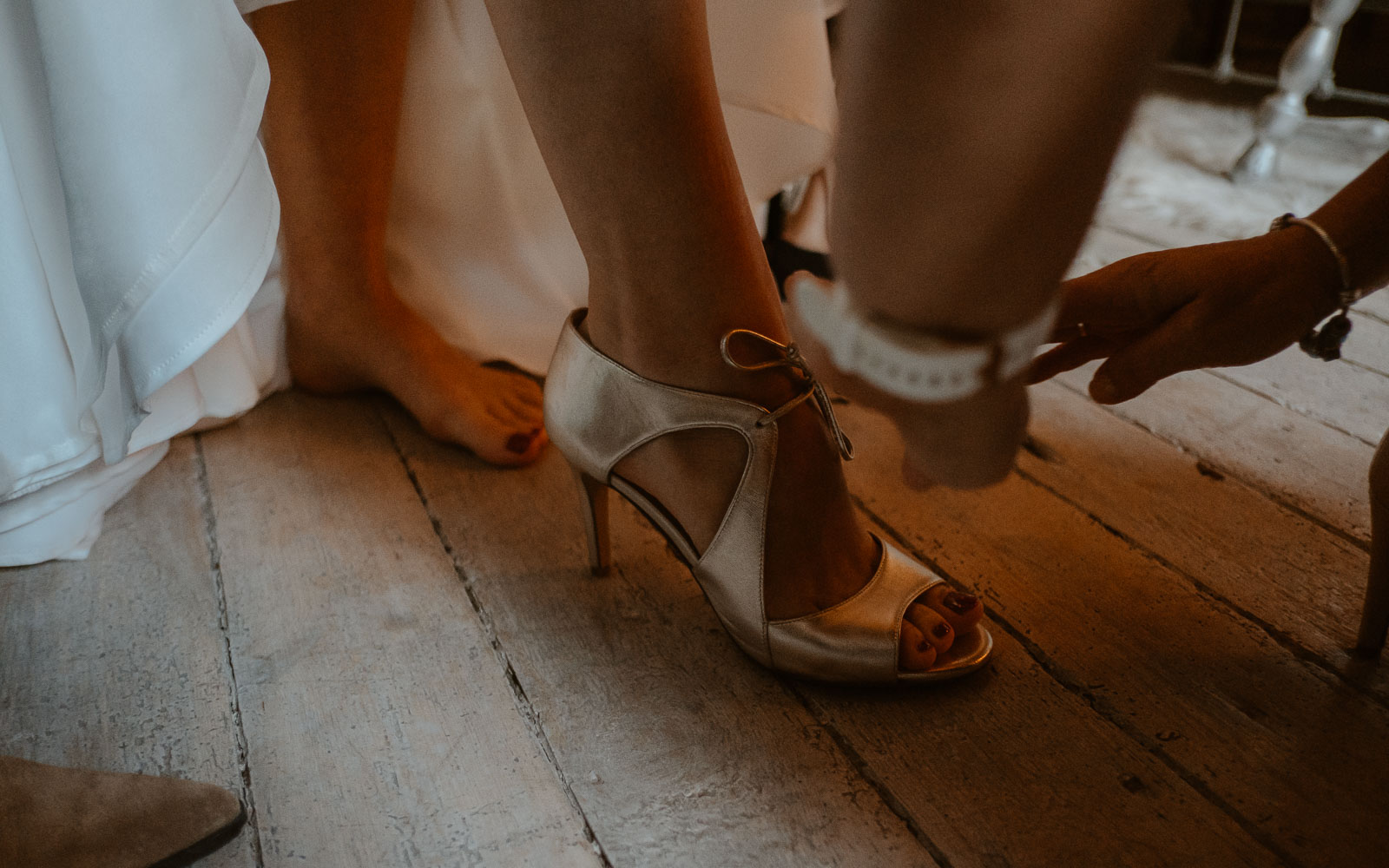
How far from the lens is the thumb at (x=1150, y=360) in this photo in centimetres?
54

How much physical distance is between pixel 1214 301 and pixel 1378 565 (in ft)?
0.71

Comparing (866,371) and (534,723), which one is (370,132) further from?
(866,371)

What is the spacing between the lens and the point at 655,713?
1.97 feet

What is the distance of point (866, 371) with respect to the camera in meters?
0.37

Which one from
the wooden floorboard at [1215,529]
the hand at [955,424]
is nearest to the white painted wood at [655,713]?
the hand at [955,424]

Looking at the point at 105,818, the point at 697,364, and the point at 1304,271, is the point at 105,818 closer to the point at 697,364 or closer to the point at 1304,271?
the point at 697,364

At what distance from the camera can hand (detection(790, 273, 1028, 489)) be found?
0.37 meters

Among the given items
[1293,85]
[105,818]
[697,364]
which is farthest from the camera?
[1293,85]

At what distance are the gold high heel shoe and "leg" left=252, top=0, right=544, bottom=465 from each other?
255 millimetres

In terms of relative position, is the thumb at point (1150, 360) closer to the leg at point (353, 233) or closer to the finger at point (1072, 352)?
the finger at point (1072, 352)

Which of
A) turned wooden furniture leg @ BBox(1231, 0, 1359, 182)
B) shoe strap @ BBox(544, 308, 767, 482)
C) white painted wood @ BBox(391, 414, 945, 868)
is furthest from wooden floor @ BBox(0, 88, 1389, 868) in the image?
turned wooden furniture leg @ BBox(1231, 0, 1359, 182)

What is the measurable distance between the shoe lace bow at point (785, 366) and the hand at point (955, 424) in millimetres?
151

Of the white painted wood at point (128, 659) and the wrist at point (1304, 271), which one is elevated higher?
the wrist at point (1304, 271)

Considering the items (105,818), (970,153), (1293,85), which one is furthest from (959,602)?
(1293,85)
